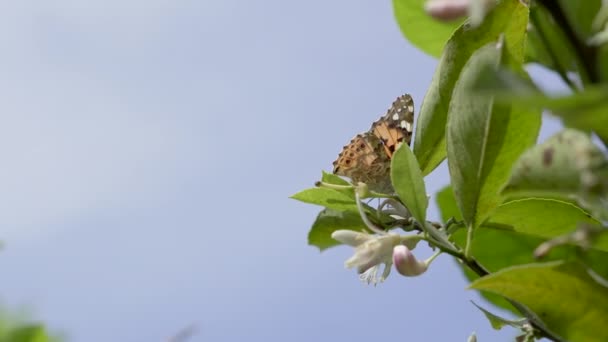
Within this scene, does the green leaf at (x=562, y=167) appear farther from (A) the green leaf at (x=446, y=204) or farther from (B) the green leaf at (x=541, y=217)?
(A) the green leaf at (x=446, y=204)

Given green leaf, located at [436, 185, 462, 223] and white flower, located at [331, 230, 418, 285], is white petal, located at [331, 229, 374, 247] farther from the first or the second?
green leaf, located at [436, 185, 462, 223]

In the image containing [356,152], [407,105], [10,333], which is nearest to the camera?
[10,333]

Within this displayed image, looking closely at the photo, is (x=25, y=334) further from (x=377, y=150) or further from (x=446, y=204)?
(x=377, y=150)

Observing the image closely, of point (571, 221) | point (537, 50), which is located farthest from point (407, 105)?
point (537, 50)

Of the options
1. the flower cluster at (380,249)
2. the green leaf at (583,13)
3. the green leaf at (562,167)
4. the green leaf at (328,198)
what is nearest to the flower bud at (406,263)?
the flower cluster at (380,249)

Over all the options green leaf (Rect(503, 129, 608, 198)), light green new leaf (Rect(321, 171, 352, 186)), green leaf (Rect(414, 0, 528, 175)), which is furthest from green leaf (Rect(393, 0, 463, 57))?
green leaf (Rect(503, 129, 608, 198))

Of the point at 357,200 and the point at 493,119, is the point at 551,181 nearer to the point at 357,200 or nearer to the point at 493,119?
the point at 493,119

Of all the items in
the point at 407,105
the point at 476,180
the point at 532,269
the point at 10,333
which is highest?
the point at 407,105
